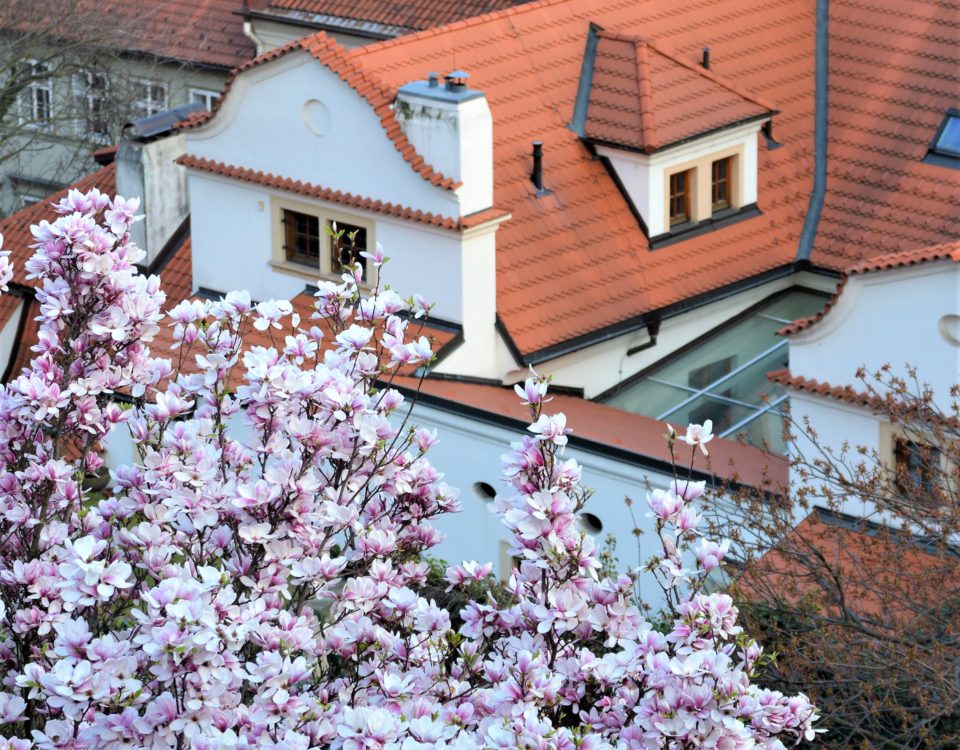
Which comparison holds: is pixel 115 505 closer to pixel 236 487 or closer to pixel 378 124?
pixel 236 487

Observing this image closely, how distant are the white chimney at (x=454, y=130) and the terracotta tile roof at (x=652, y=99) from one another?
2.97m

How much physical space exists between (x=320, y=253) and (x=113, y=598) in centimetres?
1699

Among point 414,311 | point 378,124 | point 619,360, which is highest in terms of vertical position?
point 414,311

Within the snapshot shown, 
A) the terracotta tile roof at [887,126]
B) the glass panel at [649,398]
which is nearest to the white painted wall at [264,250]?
the glass panel at [649,398]

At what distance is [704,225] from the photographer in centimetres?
3070

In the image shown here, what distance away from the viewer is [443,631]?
39.5ft

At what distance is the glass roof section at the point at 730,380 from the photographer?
91.6 ft

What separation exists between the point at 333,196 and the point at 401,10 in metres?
15.0

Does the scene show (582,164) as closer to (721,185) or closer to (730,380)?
(721,185)

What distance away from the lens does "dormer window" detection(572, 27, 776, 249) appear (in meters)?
29.8

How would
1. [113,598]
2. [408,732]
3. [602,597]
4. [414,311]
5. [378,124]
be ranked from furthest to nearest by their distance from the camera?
[378,124] < [414,311] < [113,598] < [602,597] < [408,732]

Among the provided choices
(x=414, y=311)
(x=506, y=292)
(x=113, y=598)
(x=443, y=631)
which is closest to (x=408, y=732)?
(x=443, y=631)

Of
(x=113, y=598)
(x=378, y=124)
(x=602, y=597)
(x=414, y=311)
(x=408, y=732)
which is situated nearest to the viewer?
(x=408, y=732)

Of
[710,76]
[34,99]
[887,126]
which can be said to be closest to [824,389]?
[710,76]
